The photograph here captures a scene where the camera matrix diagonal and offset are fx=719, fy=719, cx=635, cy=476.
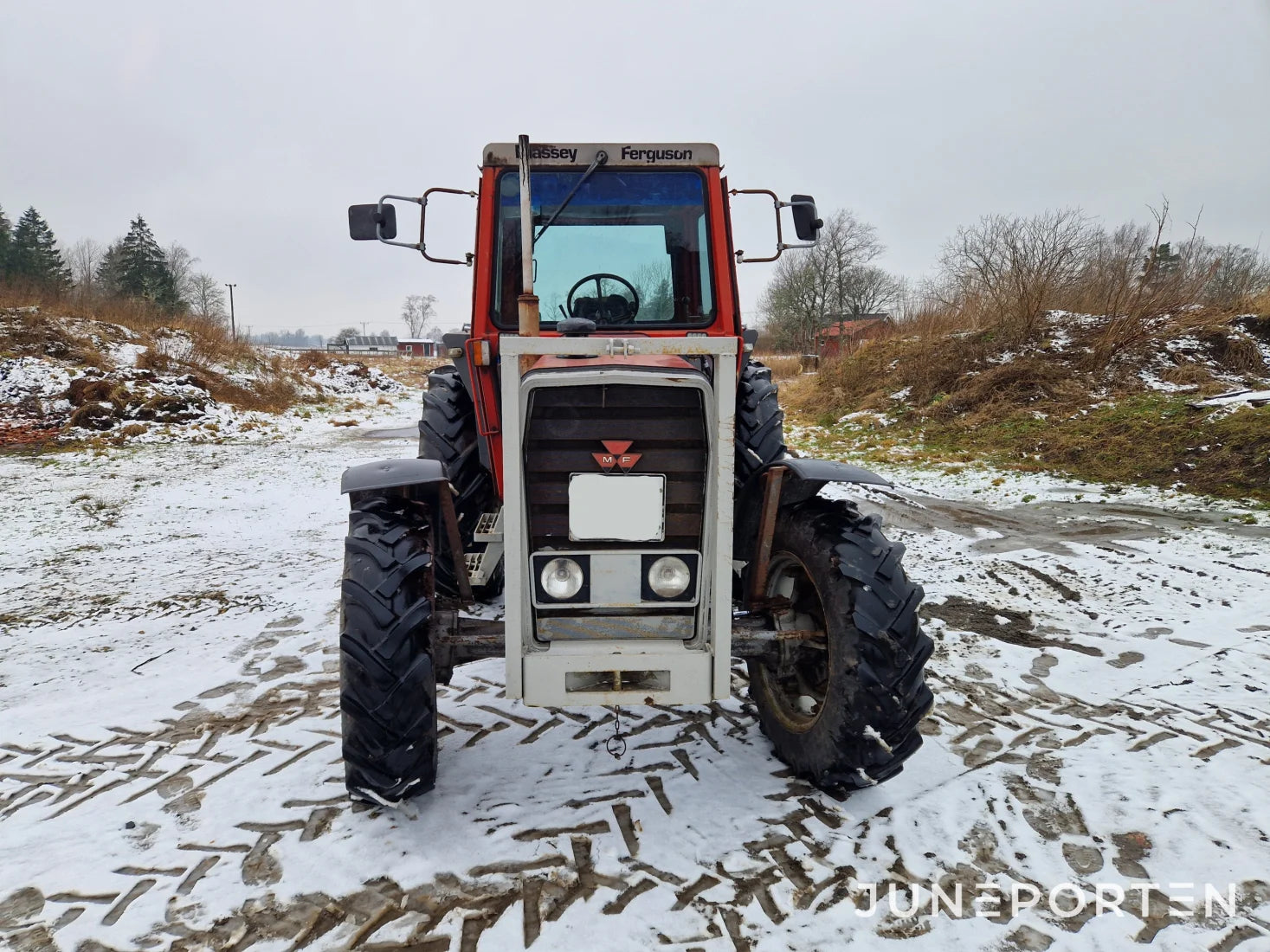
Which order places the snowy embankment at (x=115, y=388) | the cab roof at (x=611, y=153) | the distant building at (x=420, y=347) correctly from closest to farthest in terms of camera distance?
the cab roof at (x=611, y=153), the snowy embankment at (x=115, y=388), the distant building at (x=420, y=347)

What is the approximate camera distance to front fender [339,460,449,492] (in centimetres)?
254

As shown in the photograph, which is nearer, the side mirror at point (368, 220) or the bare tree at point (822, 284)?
the side mirror at point (368, 220)

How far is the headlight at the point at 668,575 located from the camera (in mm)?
2529

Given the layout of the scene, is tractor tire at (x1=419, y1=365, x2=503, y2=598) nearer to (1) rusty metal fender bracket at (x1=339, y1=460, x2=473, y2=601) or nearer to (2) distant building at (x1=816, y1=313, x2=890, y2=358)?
(1) rusty metal fender bracket at (x1=339, y1=460, x2=473, y2=601)

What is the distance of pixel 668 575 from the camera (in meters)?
2.54

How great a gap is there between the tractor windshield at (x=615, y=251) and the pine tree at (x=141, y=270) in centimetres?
3472

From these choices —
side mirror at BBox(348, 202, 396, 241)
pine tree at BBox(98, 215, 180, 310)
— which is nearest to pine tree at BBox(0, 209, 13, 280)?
pine tree at BBox(98, 215, 180, 310)

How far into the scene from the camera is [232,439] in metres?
12.7

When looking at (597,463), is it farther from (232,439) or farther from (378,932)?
(232,439)

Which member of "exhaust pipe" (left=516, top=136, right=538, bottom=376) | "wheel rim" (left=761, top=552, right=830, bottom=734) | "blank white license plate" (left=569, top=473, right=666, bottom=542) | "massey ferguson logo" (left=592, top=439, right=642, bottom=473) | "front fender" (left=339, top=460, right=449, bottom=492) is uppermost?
"exhaust pipe" (left=516, top=136, right=538, bottom=376)

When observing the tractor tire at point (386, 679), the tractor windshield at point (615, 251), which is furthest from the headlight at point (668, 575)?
the tractor windshield at point (615, 251)

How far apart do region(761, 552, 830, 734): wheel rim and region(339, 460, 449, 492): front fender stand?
1401 mm

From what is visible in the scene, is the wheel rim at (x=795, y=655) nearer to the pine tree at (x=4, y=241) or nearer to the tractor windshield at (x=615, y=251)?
the tractor windshield at (x=615, y=251)

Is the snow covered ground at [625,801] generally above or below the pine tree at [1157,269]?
below
